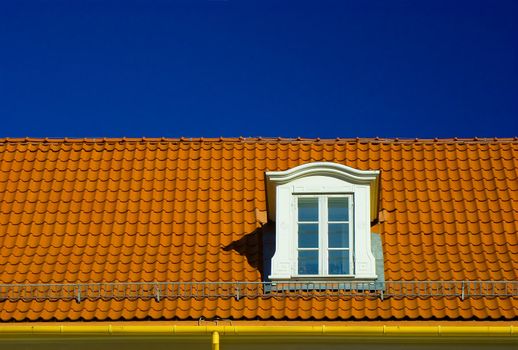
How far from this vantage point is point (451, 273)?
13.7m

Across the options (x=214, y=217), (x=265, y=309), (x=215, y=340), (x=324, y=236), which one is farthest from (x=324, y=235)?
(x=215, y=340)

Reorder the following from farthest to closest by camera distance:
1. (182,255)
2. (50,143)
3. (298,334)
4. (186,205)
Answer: (50,143), (186,205), (182,255), (298,334)

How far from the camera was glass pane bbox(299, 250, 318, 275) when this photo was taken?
45.1ft

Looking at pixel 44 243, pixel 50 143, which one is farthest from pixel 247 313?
pixel 50 143

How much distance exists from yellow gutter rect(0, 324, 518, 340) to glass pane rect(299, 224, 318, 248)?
1707 mm

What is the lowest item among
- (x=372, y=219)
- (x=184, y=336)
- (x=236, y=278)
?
(x=184, y=336)

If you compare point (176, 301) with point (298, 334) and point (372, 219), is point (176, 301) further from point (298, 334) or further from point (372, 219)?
point (372, 219)

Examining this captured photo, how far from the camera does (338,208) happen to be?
14.1 meters

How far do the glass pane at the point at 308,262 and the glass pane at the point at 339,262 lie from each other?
0.59ft

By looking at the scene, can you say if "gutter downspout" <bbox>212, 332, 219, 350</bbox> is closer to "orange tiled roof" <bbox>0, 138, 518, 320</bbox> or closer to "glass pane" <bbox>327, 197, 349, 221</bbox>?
"orange tiled roof" <bbox>0, 138, 518, 320</bbox>

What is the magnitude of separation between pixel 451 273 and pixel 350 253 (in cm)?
121

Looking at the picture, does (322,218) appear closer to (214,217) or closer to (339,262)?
(339,262)

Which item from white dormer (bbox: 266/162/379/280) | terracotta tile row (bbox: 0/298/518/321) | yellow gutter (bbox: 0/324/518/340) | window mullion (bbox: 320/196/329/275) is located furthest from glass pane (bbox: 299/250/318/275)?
yellow gutter (bbox: 0/324/518/340)

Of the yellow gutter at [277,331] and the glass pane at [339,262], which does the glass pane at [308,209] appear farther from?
the yellow gutter at [277,331]
